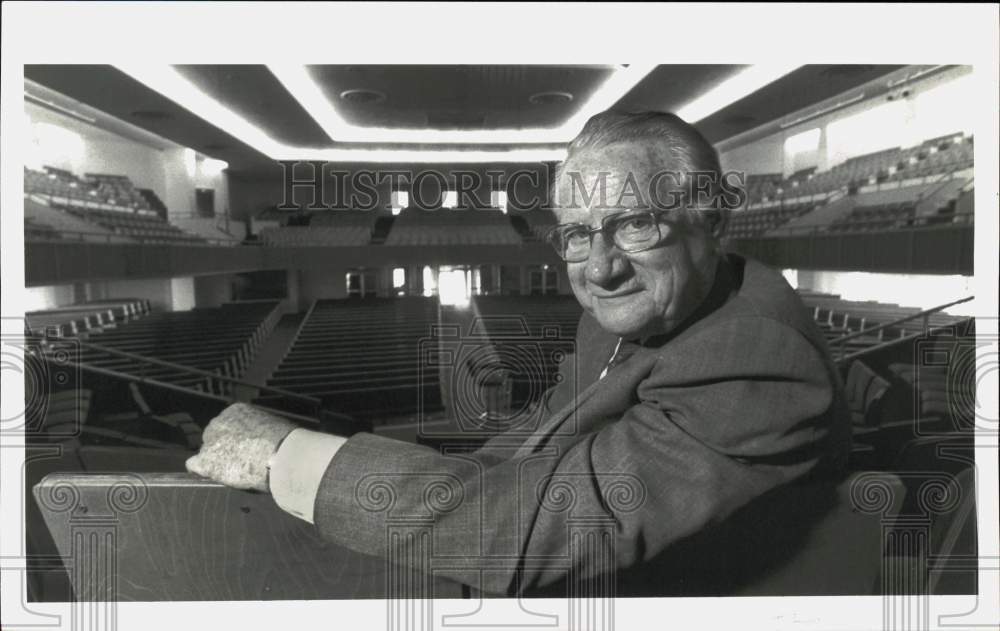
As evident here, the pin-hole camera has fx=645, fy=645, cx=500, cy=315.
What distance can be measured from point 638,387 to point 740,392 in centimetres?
14

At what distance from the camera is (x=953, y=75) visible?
118 centimetres

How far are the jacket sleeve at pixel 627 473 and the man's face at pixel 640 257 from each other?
0.08 meters

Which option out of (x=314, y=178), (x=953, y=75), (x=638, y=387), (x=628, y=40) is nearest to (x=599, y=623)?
(x=638, y=387)

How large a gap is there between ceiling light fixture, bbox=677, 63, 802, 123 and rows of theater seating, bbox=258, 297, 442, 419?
0.54 meters

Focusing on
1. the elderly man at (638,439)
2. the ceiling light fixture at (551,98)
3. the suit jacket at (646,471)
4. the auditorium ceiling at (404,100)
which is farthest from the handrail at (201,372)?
the ceiling light fixture at (551,98)

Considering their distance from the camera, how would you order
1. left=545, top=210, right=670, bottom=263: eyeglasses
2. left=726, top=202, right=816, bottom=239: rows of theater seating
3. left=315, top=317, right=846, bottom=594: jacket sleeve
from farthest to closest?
left=726, top=202, right=816, bottom=239: rows of theater seating < left=545, top=210, right=670, bottom=263: eyeglasses < left=315, top=317, right=846, bottom=594: jacket sleeve

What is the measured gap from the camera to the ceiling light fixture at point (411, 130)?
3.61ft

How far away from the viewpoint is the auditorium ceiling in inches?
43.2

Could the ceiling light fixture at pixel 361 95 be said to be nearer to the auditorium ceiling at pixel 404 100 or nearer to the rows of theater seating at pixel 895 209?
the auditorium ceiling at pixel 404 100

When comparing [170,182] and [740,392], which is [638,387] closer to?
[740,392]

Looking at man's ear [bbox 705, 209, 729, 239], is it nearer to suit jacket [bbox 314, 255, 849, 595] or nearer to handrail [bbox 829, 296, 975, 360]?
suit jacket [bbox 314, 255, 849, 595]

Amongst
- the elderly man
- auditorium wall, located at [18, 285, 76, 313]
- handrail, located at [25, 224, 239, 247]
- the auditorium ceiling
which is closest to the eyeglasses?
the elderly man

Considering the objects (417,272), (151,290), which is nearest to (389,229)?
(417,272)

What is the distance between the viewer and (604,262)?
88 cm
